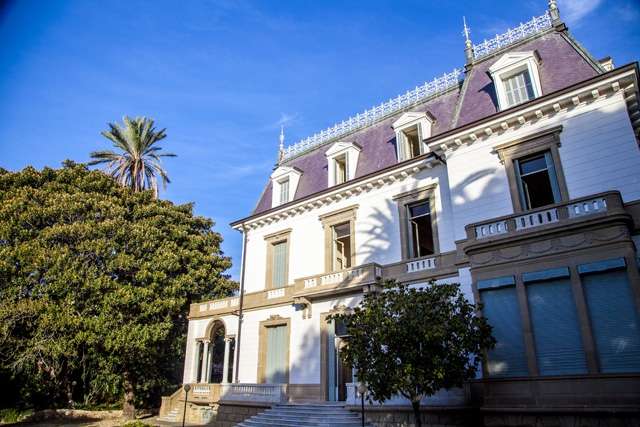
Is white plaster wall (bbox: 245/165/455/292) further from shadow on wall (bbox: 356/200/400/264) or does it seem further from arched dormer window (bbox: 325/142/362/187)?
arched dormer window (bbox: 325/142/362/187)

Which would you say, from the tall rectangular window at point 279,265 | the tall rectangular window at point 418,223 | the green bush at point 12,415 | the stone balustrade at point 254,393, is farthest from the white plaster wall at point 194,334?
the tall rectangular window at point 418,223

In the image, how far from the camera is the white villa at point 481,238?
11.1 metres

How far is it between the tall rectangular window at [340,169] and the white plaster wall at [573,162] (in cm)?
655

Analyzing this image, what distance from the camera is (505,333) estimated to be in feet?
40.4

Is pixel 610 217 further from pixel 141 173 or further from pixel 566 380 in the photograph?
pixel 141 173

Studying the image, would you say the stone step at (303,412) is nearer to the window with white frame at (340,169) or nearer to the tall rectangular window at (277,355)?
the tall rectangular window at (277,355)

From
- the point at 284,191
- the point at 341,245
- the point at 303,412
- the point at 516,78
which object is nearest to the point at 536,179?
the point at 516,78

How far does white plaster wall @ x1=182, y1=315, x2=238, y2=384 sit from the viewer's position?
74.5ft

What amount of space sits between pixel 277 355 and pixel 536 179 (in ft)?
44.9

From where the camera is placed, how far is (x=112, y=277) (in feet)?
78.6

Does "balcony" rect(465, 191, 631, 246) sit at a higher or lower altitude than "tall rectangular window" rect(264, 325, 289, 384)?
higher

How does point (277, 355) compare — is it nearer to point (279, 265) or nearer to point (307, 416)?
point (279, 265)

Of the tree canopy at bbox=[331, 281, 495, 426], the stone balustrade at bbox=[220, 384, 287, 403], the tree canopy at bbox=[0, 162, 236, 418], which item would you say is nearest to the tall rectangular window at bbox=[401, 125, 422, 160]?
the tree canopy at bbox=[331, 281, 495, 426]

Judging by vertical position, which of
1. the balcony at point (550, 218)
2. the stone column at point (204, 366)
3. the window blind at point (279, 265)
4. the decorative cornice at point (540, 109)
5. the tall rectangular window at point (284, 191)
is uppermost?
the tall rectangular window at point (284, 191)
